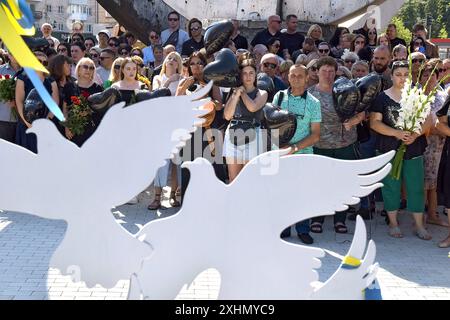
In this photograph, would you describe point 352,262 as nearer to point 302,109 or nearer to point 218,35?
point 302,109

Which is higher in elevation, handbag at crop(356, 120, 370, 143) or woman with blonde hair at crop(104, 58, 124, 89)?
woman with blonde hair at crop(104, 58, 124, 89)

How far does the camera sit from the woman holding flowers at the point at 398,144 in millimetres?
5566

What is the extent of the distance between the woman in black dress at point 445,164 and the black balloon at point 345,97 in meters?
0.83

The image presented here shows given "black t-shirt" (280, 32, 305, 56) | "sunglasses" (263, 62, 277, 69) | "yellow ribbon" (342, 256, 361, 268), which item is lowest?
"yellow ribbon" (342, 256, 361, 268)

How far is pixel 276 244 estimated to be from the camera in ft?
10.6

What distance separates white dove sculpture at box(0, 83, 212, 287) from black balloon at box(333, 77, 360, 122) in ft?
8.35

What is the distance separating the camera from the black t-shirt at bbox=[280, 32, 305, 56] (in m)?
8.91

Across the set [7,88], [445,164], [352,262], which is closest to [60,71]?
[7,88]

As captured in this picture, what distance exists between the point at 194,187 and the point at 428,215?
405 cm

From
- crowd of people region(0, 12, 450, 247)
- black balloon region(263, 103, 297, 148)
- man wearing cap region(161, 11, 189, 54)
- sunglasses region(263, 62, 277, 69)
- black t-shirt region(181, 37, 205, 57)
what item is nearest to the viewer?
black balloon region(263, 103, 297, 148)

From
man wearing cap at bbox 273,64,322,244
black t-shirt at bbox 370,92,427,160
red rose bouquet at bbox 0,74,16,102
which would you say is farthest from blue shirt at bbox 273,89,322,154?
red rose bouquet at bbox 0,74,16,102

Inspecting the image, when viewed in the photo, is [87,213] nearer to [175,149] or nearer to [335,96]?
[175,149]

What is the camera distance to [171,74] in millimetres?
6477

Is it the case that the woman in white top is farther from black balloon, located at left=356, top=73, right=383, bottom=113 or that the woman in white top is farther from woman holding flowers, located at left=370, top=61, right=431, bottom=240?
woman holding flowers, located at left=370, top=61, right=431, bottom=240
